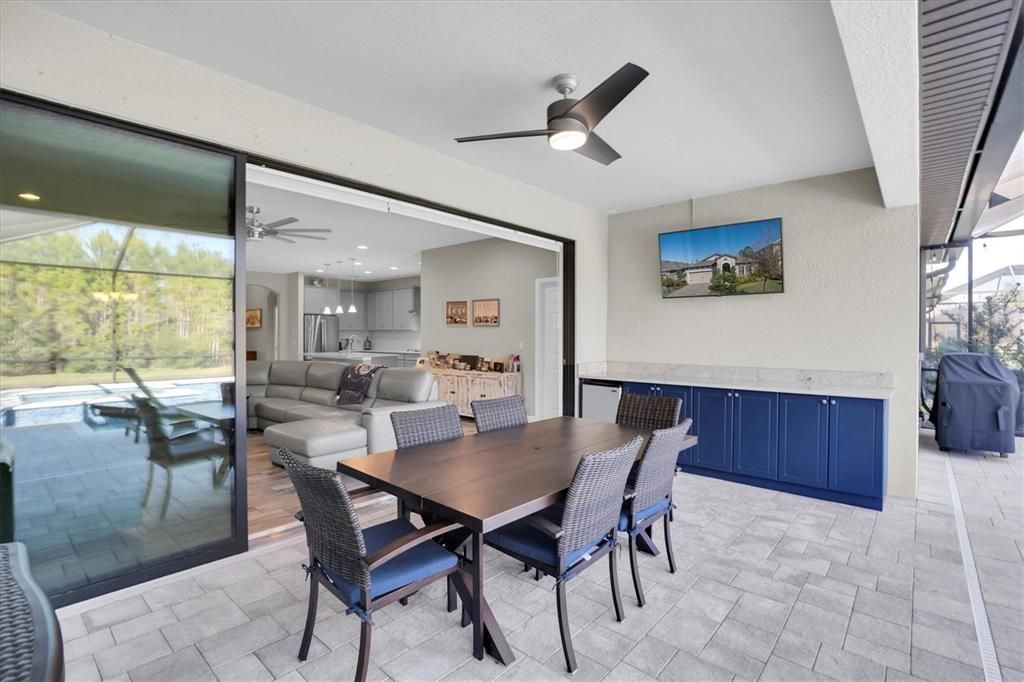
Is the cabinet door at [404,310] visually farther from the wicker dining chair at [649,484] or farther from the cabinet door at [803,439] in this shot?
the wicker dining chair at [649,484]

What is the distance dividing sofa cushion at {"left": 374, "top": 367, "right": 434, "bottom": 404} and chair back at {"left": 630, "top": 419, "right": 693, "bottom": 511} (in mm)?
3207

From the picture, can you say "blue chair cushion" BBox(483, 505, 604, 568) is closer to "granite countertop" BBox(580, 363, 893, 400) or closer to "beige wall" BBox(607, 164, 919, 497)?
"granite countertop" BBox(580, 363, 893, 400)

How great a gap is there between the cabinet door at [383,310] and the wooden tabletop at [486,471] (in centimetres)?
872

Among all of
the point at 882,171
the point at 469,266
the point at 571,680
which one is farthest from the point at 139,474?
the point at 469,266

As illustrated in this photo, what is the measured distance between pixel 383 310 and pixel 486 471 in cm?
979

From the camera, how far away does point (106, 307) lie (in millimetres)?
2434

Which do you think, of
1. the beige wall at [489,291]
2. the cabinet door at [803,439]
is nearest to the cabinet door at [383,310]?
the beige wall at [489,291]

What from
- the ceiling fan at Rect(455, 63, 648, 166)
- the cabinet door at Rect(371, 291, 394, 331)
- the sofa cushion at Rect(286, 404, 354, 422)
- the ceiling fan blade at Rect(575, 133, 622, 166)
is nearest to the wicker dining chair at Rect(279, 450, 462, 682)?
the ceiling fan at Rect(455, 63, 648, 166)

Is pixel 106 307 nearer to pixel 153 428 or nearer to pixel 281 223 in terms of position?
pixel 153 428

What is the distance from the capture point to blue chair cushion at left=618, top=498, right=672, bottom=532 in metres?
2.34

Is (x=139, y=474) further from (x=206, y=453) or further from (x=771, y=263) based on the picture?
(x=771, y=263)

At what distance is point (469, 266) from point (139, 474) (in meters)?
5.50

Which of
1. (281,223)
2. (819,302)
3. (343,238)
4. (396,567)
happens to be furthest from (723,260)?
(343,238)

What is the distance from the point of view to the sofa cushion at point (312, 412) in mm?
5336
